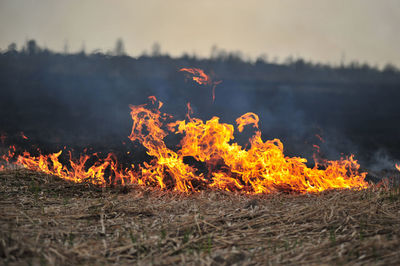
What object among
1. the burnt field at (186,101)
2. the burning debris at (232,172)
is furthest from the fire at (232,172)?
the burnt field at (186,101)

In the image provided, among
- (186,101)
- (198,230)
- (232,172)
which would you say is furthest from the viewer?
(186,101)

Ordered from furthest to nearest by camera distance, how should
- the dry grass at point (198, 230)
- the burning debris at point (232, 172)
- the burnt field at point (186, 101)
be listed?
the burnt field at point (186, 101) → the burning debris at point (232, 172) → the dry grass at point (198, 230)

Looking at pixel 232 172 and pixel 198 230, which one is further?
pixel 232 172

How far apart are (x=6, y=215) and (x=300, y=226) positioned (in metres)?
3.28

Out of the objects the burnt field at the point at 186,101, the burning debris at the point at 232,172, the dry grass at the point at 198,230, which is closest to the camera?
the dry grass at the point at 198,230

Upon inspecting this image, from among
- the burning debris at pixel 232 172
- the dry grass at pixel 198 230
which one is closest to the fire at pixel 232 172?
the burning debris at pixel 232 172

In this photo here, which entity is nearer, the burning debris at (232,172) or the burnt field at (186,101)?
the burning debris at (232,172)

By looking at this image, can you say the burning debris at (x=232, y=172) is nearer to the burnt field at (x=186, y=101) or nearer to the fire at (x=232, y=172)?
the fire at (x=232, y=172)

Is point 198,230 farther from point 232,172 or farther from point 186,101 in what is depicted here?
point 186,101

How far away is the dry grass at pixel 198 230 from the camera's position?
9.48ft

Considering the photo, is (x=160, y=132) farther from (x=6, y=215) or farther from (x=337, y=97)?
(x=337, y=97)

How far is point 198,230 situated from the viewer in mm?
3568

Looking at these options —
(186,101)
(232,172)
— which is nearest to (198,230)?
(232,172)

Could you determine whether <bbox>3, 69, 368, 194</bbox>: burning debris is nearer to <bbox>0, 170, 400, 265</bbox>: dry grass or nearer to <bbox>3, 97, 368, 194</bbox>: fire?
<bbox>3, 97, 368, 194</bbox>: fire
